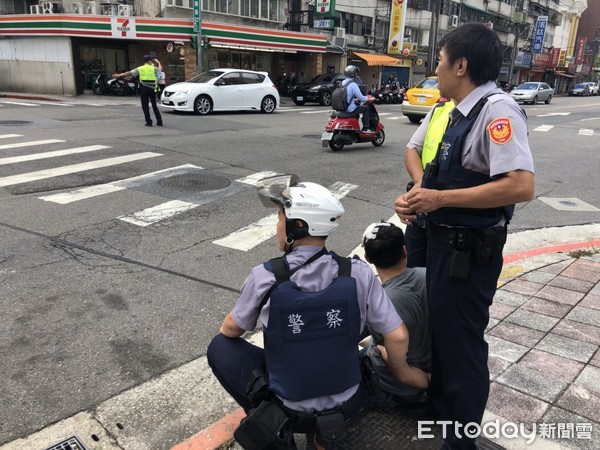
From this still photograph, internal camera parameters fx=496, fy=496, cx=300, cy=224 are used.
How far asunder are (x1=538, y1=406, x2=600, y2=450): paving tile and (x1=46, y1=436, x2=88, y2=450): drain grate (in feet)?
8.17

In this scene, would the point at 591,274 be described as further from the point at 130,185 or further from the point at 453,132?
the point at 130,185

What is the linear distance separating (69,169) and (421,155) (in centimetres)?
695

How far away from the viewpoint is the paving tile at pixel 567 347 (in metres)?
3.42

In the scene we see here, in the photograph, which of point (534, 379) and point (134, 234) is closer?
point (534, 379)

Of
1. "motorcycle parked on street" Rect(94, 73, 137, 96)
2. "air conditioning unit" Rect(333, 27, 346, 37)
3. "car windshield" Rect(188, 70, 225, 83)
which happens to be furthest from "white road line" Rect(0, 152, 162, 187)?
"air conditioning unit" Rect(333, 27, 346, 37)

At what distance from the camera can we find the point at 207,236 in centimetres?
572

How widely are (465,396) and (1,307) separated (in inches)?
138

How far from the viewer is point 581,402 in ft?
9.62

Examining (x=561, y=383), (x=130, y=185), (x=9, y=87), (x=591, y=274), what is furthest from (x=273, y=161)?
(x=9, y=87)

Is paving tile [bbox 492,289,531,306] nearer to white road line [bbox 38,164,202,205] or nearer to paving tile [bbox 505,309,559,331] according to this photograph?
paving tile [bbox 505,309,559,331]

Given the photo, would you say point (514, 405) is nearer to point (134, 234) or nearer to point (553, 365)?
point (553, 365)

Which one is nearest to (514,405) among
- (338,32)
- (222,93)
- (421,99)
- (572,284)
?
(572,284)

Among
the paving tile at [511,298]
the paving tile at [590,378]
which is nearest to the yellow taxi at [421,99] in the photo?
the paving tile at [511,298]

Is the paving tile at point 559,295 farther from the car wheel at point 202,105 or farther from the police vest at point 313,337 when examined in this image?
the car wheel at point 202,105
